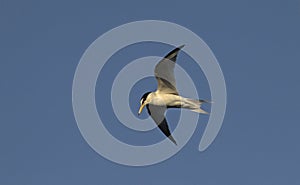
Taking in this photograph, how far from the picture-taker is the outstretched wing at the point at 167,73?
2906 cm

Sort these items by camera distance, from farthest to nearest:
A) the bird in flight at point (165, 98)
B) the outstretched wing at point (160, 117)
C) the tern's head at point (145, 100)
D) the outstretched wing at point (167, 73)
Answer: the outstretched wing at point (160, 117), the tern's head at point (145, 100), the bird in flight at point (165, 98), the outstretched wing at point (167, 73)

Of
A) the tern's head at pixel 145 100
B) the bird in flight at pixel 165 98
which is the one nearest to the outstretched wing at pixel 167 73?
the bird in flight at pixel 165 98

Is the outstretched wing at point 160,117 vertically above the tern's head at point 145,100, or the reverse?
the tern's head at point 145,100

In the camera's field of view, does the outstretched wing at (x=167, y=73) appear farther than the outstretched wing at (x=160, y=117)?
No

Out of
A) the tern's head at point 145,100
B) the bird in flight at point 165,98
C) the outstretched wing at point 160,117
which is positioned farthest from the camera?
the outstretched wing at point 160,117

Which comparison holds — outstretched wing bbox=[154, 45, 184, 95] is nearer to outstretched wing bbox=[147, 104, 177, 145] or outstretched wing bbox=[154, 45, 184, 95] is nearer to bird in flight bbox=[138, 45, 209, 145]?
bird in flight bbox=[138, 45, 209, 145]

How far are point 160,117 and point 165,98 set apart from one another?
1.66 meters

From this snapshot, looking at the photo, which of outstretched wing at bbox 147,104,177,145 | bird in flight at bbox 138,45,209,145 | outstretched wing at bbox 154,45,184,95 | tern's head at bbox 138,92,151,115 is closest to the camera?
outstretched wing at bbox 154,45,184,95

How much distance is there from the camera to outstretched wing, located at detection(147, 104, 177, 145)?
105 ft

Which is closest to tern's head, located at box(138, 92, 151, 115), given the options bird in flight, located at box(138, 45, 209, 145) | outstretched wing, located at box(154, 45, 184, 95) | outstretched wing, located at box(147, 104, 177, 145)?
bird in flight, located at box(138, 45, 209, 145)

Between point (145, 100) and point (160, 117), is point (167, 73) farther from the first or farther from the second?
point (160, 117)

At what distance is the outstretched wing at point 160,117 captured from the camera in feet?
105

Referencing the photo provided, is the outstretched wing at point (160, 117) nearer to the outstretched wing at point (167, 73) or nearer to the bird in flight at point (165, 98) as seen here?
the bird in flight at point (165, 98)

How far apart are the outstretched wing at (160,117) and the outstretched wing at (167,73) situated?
1.20 m
